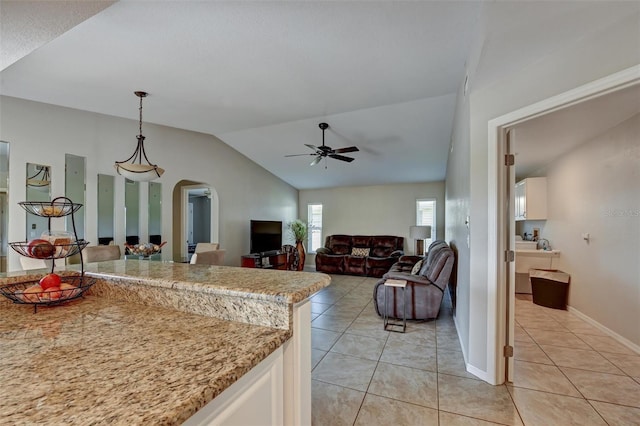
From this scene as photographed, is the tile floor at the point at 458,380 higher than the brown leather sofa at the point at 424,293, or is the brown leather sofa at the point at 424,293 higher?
the brown leather sofa at the point at 424,293

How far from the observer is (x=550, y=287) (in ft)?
13.7

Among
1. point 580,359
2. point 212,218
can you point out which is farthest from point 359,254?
point 580,359

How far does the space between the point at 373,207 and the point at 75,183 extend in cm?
626

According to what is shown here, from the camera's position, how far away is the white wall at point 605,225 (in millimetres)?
2885

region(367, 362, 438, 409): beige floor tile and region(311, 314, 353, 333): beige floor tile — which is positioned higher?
region(367, 362, 438, 409): beige floor tile

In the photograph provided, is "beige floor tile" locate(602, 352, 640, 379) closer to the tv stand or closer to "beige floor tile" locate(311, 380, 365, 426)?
"beige floor tile" locate(311, 380, 365, 426)

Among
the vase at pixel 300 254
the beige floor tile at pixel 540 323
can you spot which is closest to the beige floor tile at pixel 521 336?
the beige floor tile at pixel 540 323

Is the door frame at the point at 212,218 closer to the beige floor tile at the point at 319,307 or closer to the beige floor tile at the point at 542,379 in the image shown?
the beige floor tile at the point at 319,307

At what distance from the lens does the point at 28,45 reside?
1948 mm

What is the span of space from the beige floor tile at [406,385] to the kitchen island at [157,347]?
4.52 ft

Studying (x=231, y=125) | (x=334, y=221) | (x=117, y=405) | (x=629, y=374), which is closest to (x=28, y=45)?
(x=117, y=405)

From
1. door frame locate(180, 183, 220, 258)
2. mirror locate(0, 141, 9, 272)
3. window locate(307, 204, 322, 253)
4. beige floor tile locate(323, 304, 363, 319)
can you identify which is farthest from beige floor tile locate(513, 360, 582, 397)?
window locate(307, 204, 322, 253)

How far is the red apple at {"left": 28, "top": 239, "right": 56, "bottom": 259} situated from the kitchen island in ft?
0.74

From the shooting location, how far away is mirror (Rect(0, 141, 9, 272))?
11.6 feet
